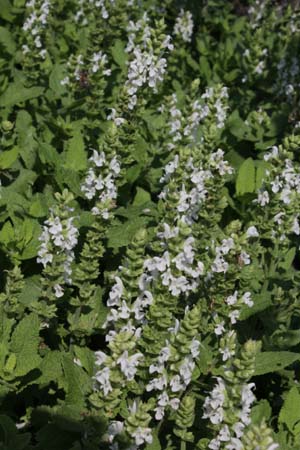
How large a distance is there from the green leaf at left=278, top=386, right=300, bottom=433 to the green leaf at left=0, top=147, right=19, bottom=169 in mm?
2521

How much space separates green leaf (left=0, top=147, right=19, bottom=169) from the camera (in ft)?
16.0

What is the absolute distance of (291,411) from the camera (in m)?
3.63

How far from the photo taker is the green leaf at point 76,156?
16.0 feet

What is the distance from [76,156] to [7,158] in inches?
19.4

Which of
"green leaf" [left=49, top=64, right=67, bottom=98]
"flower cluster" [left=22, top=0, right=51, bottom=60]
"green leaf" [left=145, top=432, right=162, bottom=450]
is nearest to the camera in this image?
"green leaf" [left=145, top=432, right=162, bottom=450]

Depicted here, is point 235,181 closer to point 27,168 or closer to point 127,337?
point 27,168

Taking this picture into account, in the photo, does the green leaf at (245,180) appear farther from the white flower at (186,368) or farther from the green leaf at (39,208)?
the white flower at (186,368)

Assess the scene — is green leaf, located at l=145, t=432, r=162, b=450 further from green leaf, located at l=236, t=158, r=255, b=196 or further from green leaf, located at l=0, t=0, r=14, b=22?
green leaf, located at l=0, t=0, r=14, b=22

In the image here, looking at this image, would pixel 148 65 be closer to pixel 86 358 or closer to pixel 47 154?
pixel 47 154

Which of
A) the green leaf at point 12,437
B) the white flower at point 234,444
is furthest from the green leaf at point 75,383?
the white flower at point 234,444

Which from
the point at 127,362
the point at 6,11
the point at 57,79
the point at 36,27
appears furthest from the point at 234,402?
the point at 6,11

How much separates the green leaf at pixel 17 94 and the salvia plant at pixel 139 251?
0.06 feet

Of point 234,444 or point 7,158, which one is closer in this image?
point 234,444

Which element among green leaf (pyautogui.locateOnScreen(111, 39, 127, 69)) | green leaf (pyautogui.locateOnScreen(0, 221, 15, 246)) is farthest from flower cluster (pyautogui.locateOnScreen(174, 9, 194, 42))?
green leaf (pyautogui.locateOnScreen(0, 221, 15, 246))
